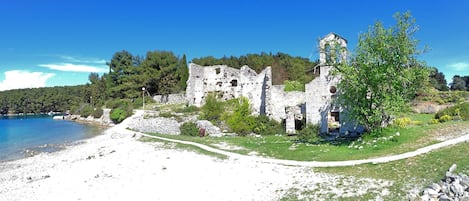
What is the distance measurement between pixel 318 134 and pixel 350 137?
2.96 m

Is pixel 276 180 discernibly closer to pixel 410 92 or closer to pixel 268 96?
pixel 410 92

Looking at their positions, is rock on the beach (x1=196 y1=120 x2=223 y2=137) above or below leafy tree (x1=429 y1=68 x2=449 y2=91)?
below

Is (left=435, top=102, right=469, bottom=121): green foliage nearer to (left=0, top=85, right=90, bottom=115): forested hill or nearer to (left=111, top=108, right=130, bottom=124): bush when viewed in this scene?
(left=111, top=108, right=130, bottom=124): bush

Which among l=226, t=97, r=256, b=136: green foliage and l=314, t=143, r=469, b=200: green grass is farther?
l=226, t=97, r=256, b=136: green foliage

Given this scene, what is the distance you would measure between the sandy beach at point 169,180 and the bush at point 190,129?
953 cm

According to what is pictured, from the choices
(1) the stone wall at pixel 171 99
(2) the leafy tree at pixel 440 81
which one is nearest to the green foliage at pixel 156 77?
(1) the stone wall at pixel 171 99

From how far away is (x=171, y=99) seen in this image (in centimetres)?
5428

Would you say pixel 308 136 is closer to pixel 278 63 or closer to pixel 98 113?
pixel 278 63

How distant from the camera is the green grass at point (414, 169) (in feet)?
34.5

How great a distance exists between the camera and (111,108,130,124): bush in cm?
4750

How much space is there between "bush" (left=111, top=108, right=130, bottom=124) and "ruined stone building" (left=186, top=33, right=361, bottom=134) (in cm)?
1135

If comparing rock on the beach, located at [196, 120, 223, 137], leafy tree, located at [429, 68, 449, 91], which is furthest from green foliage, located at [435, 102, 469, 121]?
leafy tree, located at [429, 68, 449, 91]

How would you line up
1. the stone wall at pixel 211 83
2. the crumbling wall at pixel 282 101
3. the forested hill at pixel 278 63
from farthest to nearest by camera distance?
the forested hill at pixel 278 63 < the stone wall at pixel 211 83 < the crumbling wall at pixel 282 101

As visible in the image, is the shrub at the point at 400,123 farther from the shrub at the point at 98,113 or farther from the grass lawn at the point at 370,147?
the shrub at the point at 98,113
